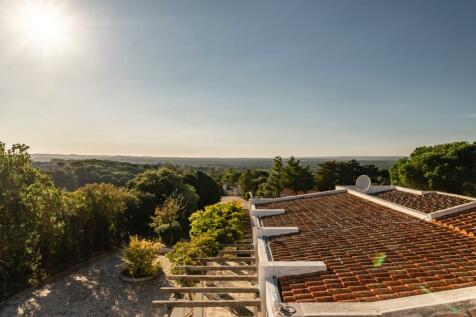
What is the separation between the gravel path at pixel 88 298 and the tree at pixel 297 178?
3576cm

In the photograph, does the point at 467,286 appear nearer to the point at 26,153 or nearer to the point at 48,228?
the point at 26,153

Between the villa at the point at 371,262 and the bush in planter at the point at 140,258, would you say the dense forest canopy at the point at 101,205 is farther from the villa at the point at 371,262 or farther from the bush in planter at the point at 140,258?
the villa at the point at 371,262

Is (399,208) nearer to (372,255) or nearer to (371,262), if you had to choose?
(372,255)

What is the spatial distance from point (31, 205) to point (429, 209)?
18.0m

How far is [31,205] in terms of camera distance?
48.9 ft

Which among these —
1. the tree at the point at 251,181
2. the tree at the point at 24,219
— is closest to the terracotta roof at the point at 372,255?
the tree at the point at 24,219

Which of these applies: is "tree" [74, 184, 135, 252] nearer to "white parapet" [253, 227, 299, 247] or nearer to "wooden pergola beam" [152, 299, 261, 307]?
"white parapet" [253, 227, 299, 247]

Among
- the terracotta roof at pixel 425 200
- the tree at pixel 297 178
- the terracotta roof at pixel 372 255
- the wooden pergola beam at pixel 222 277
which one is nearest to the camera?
the terracotta roof at pixel 372 255

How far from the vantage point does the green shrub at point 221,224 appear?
47.8 ft

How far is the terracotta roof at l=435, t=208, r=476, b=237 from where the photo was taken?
29.1 ft

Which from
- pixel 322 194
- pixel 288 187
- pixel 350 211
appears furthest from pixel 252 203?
pixel 288 187

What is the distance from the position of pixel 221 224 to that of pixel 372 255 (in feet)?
29.1

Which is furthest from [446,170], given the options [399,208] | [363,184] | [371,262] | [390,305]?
[390,305]

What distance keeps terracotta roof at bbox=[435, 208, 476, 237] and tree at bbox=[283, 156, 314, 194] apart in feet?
131
